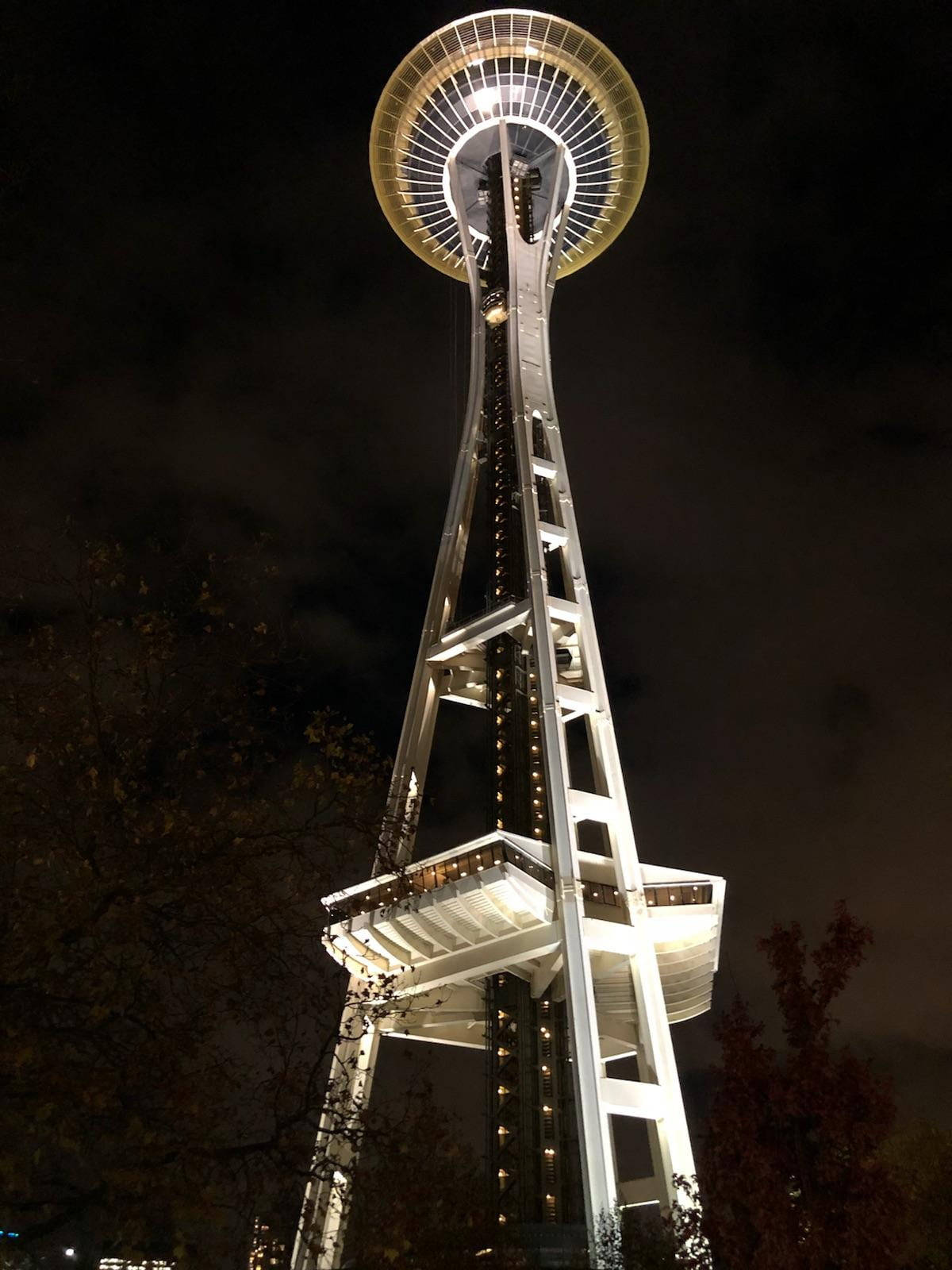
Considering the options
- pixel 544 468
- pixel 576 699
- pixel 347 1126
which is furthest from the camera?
pixel 544 468

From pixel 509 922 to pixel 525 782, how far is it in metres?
9.15

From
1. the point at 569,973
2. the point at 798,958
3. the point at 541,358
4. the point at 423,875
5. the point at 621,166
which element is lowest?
the point at 798,958

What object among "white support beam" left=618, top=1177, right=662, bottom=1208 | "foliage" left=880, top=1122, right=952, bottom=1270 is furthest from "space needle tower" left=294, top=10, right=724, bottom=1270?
"foliage" left=880, top=1122, right=952, bottom=1270

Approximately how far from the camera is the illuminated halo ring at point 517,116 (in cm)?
5000

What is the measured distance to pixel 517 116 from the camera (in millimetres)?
51219

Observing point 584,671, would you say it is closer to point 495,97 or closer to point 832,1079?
point 832,1079

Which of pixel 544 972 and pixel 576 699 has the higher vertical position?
pixel 576 699

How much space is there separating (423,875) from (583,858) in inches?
193

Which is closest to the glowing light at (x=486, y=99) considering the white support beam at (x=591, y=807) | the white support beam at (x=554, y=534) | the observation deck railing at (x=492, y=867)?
the white support beam at (x=554, y=534)

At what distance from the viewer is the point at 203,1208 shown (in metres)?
9.02

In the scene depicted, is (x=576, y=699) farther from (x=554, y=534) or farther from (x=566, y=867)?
(x=554, y=534)

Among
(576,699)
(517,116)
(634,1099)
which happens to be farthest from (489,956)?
(517,116)

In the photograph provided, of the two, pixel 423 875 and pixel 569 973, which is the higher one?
pixel 423 875

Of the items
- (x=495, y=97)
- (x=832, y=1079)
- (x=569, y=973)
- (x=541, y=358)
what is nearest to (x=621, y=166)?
(x=495, y=97)
